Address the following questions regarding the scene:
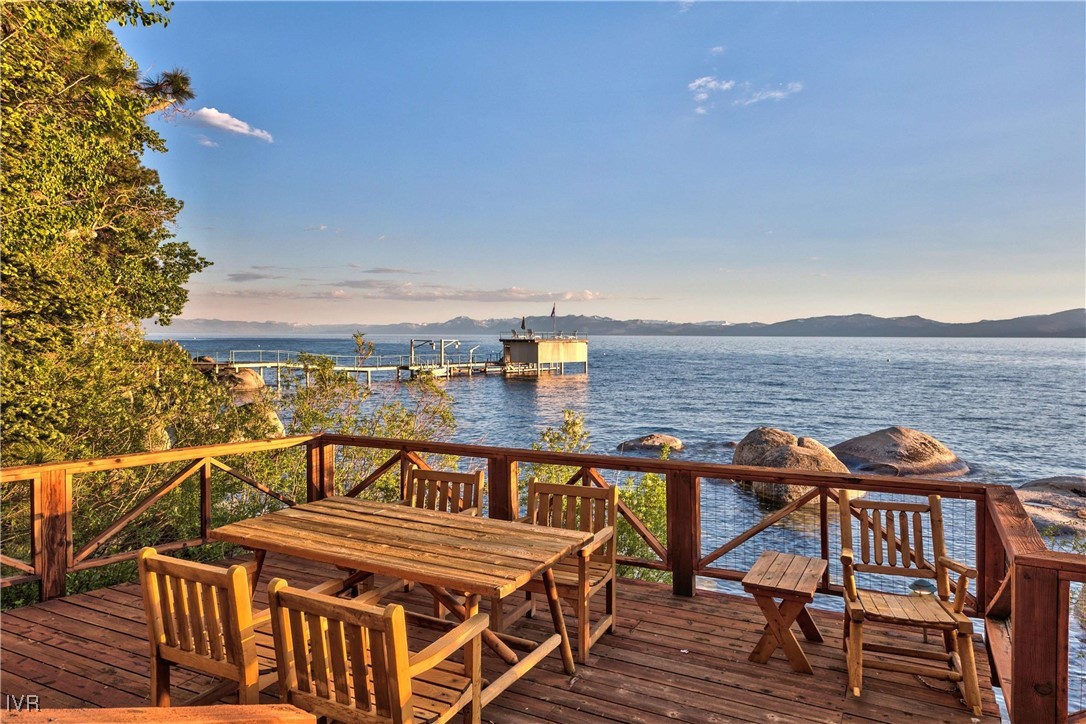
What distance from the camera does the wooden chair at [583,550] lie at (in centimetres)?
330

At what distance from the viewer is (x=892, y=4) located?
12891 millimetres

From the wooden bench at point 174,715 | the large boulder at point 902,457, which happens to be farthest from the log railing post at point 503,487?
the large boulder at point 902,457

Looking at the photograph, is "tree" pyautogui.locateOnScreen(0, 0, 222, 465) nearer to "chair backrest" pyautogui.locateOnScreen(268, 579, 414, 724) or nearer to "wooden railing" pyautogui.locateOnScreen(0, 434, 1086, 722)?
"wooden railing" pyautogui.locateOnScreen(0, 434, 1086, 722)

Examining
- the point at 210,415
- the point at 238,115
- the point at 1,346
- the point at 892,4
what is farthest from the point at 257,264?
the point at 892,4

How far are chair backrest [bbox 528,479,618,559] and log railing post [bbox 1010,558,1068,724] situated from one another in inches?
75.6

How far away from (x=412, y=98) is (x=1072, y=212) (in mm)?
31297

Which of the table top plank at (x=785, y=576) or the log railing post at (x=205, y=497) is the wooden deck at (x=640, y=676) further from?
the log railing post at (x=205, y=497)

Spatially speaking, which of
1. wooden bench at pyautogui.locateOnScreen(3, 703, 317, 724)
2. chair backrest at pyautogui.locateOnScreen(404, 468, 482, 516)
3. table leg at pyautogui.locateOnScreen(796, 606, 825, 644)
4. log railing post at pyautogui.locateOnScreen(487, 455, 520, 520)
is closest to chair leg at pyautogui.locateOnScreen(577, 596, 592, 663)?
chair backrest at pyautogui.locateOnScreen(404, 468, 482, 516)

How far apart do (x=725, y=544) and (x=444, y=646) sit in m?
2.65

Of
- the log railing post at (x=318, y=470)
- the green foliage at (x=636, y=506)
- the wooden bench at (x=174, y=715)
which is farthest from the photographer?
the green foliage at (x=636, y=506)

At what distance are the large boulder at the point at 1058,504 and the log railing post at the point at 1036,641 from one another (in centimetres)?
1170

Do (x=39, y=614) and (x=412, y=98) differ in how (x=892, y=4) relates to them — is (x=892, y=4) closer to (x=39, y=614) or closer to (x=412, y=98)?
(x=412, y=98)

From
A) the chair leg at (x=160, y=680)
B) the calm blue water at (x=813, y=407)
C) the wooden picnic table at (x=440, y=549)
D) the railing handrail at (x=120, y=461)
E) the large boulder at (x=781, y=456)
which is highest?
the railing handrail at (x=120, y=461)

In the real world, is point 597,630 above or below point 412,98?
below
